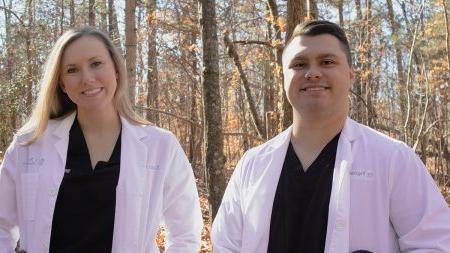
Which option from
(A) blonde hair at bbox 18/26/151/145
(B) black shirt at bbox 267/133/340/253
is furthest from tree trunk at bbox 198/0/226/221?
(B) black shirt at bbox 267/133/340/253

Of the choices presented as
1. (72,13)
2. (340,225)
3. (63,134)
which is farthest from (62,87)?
(72,13)

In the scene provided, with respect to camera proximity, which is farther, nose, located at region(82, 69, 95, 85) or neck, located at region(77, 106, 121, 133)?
neck, located at region(77, 106, 121, 133)

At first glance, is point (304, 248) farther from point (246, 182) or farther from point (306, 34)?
point (306, 34)

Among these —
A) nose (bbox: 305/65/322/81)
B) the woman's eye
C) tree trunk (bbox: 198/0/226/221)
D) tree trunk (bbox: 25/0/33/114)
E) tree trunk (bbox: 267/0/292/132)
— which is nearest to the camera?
nose (bbox: 305/65/322/81)

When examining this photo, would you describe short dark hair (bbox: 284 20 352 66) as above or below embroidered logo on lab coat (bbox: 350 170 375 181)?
above

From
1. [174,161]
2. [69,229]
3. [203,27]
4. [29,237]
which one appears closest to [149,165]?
[174,161]

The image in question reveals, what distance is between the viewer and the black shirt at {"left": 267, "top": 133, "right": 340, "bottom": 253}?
225 cm

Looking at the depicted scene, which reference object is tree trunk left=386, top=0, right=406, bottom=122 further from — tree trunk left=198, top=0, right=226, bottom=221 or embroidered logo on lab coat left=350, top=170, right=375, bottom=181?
embroidered logo on lab coat left=350, top=170, right=375, bottom=181

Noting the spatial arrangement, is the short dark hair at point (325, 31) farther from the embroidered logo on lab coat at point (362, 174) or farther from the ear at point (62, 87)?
the ear at point (62, 87)

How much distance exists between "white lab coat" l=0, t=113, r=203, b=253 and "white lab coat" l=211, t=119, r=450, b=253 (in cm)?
48

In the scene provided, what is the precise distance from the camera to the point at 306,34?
2.45m

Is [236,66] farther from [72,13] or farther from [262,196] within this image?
[72,13]

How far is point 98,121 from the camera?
2887mm

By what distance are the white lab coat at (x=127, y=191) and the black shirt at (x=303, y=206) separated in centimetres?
70
